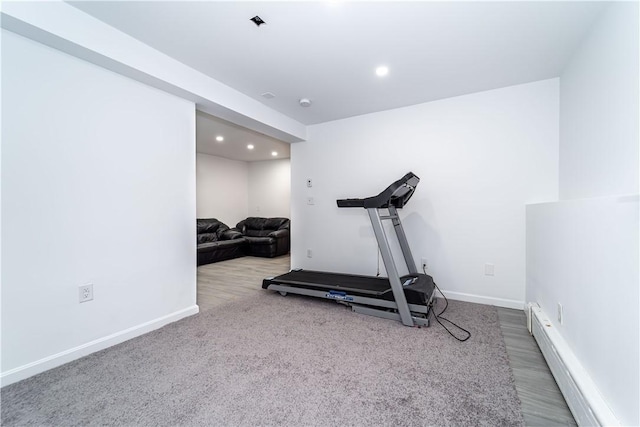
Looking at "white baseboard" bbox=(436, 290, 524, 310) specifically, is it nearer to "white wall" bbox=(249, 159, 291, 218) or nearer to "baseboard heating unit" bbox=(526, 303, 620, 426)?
"baseboard heating unit" bbox=(526, 303, 620, 426)

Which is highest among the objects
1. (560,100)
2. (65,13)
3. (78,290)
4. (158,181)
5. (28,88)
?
(65,13)

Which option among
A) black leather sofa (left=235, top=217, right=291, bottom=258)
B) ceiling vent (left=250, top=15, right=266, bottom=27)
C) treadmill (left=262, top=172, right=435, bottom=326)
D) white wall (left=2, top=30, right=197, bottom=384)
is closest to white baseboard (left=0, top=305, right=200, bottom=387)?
white wall (left=2, top=30, right=197, bottom=384)

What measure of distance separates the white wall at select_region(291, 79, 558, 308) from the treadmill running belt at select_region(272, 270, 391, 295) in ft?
1.59

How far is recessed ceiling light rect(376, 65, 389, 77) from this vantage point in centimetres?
239

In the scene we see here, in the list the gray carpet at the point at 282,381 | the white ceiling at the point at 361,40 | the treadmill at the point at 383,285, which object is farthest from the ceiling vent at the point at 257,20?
the gray carpet at the point at 282,381

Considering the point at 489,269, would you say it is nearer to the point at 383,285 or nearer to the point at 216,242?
the point at 383,285

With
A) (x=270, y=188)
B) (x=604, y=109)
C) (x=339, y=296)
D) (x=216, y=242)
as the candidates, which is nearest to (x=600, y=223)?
(x=604, y=109)

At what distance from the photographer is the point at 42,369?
1700 mm

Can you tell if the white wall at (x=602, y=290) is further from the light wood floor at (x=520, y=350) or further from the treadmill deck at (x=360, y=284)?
the treadmill deck at (x=360, y=284)

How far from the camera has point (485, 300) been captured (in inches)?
113

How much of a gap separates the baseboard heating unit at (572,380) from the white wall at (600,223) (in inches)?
1.4

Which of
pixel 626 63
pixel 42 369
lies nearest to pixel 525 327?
pixel 626 63

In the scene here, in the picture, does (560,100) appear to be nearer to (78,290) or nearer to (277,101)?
(277,101)

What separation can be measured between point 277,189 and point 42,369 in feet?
18.3
